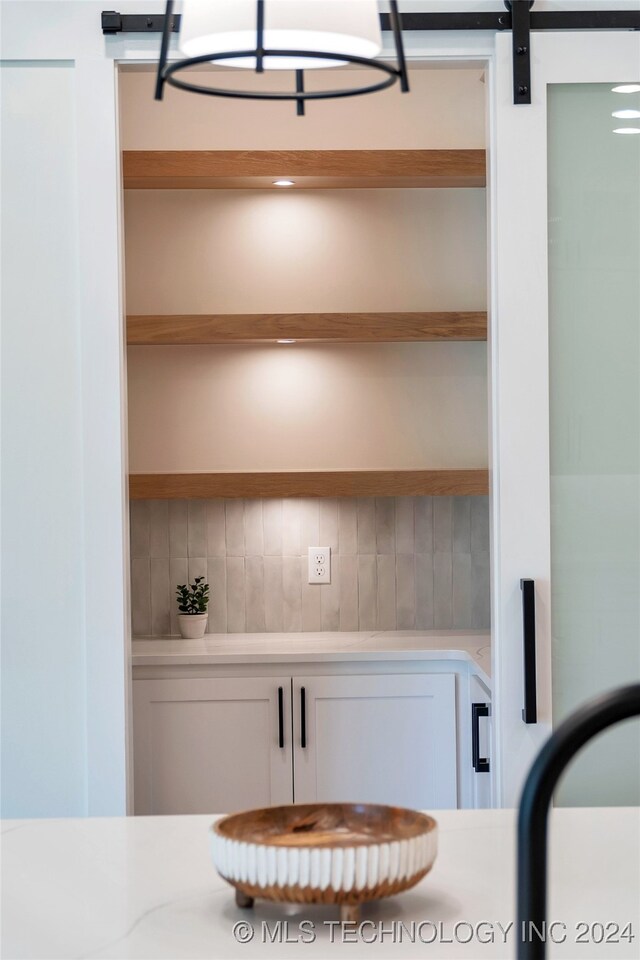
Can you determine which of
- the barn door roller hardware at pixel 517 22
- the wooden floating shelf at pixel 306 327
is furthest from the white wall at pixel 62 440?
the wooden floating shelf at pixel 306 327

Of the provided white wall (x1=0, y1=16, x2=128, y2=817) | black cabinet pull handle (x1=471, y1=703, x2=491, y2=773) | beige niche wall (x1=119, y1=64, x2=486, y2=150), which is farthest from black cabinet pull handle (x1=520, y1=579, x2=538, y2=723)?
beige niche wall (x1=119, y1=64, x2=486, y2=150)

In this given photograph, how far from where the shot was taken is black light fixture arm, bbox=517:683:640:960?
0.51 metres

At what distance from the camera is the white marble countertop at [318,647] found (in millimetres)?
3199

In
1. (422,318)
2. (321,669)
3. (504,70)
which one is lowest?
(321,669)

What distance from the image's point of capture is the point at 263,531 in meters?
3.67

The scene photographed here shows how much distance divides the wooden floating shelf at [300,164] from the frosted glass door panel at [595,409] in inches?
35.2

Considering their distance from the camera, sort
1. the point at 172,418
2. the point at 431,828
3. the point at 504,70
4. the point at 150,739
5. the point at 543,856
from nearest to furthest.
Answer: the point at 543,856
the point at 431,828
the point at 504,70
the point at 150,739
the point at 172,418

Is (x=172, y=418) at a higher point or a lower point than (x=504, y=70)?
lower

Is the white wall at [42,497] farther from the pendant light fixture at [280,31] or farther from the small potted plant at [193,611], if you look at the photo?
the pendant light fixture at [280,31]

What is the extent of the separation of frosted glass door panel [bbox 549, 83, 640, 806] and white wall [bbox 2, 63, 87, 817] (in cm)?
115

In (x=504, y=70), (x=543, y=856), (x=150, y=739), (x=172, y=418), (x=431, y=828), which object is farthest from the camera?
(x=172, y=418)

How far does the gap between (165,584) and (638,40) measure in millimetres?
2306

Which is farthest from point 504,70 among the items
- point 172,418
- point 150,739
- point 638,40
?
point 150,739

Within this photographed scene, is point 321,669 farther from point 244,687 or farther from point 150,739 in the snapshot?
point 150,739
